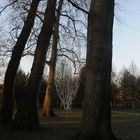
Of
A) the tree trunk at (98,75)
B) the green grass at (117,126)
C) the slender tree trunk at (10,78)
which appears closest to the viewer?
the tree trunk at (98,75)

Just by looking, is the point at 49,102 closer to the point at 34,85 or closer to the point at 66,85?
the point at 66,85

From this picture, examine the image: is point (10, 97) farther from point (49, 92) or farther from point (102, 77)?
point (49, 92)

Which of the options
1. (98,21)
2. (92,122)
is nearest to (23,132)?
(92,122)

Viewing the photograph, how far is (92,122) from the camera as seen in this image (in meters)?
11.1

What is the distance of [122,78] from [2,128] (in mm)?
91847

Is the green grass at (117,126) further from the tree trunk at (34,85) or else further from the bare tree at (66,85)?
the bare tree at (66,85)

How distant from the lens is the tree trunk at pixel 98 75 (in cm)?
1115

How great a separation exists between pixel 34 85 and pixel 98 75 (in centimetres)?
617

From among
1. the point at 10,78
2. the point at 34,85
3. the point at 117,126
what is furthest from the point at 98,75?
the point at 117,126

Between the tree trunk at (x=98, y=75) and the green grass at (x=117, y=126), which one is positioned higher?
the tree trunk at (x=98, y=75)

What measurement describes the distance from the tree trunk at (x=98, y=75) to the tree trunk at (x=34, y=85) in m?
5.29

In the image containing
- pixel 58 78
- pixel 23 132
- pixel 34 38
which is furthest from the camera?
pixel 58 78

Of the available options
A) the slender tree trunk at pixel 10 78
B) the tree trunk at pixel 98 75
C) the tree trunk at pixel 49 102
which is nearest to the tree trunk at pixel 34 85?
the slender tree trunk at pixel 10 78

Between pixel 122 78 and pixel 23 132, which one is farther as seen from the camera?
pixel 122 78
